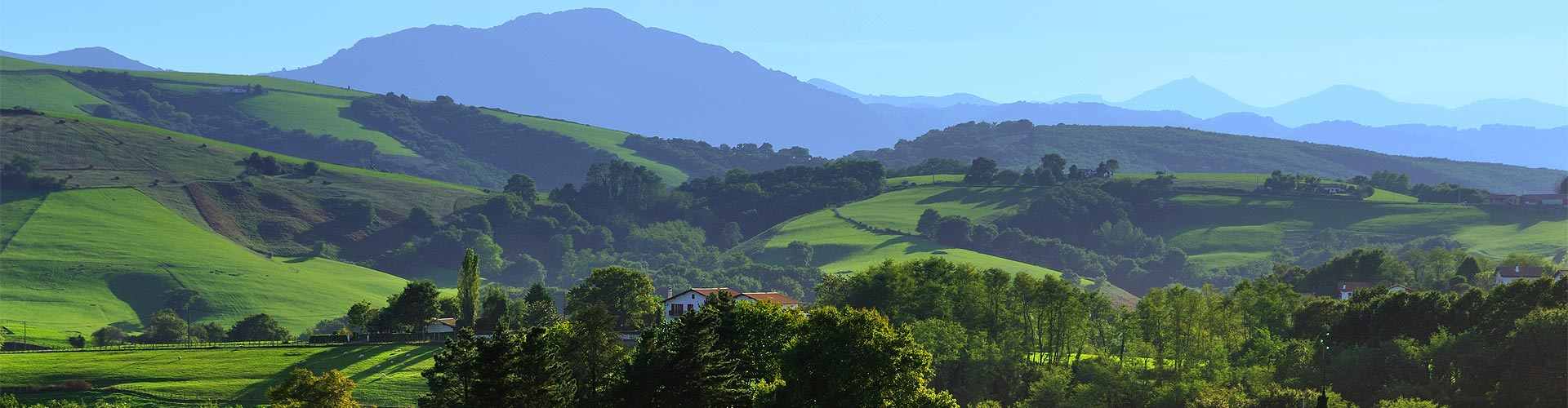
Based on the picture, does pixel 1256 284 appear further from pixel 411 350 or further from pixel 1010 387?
pixel 411 350

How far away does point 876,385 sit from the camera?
6600 cm

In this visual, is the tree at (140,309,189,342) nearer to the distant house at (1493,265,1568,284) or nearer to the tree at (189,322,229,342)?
the tree at (189,322,229,342)

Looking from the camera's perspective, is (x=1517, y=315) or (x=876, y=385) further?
(x=1517, y=315)

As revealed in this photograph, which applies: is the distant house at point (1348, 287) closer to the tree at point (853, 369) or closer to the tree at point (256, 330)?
the tree at point (853, 369)

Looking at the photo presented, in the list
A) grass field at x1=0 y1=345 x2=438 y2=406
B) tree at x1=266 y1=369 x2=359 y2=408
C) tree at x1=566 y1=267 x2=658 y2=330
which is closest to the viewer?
tree at x1=266 y1=369 x2=359 y2=408

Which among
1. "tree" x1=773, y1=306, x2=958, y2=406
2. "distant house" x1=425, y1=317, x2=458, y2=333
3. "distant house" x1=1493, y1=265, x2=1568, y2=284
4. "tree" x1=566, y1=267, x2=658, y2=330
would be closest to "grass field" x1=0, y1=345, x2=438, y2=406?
"distant house" x1=425, y1=317, x2=458, y2=333

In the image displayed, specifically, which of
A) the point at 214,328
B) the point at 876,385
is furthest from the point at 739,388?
the point at 214,328

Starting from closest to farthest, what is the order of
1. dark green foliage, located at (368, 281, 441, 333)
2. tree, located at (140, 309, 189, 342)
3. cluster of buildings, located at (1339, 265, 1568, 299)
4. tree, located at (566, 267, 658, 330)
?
tree, located at (566, 267, 658, 330)
dark green foliage, located at (368, 281, 441, 333)
cluster of buildings, located at (1339, 265, 1568, 299)
tree, located at (140, 309, 189, 342)

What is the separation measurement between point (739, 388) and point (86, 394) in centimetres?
5651

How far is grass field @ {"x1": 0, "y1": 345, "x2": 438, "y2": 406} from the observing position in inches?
3844

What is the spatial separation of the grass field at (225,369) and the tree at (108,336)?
30512 millimetres

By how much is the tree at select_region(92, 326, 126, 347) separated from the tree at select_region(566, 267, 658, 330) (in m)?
54.3

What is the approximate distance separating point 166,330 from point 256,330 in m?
11.4

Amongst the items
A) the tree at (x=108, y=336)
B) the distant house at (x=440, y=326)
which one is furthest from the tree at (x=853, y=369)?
the tree at (x=108, y=336)
